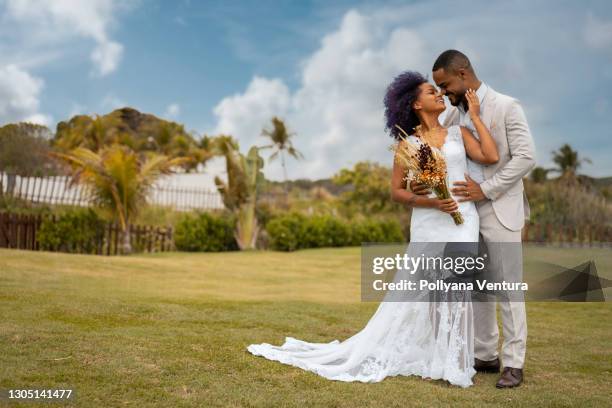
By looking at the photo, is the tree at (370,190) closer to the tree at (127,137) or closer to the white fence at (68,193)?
the white fence at (68,193)

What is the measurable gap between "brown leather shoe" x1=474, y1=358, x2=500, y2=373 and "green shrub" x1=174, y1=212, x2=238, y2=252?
17247mm

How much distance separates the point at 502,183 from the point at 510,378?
1.42 m

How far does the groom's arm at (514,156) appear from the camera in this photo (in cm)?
457

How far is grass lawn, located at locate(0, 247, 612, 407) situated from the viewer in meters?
4.13

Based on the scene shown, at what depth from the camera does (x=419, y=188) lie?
4.79 meters

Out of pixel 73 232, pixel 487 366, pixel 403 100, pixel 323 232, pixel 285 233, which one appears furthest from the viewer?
pixel 323 232

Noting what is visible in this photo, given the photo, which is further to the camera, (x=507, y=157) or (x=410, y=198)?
(x=410, y=198)

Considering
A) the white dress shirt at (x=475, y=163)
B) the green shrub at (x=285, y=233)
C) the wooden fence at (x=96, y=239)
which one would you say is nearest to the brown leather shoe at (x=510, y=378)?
the white dress shirt at (x=475, y=163)

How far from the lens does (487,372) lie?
5.07 m

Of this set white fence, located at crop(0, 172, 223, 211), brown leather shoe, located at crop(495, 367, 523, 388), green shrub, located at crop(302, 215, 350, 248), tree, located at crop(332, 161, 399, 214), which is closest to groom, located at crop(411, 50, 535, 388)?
brown leather shoe, located at crop(495, 367, 523, 388)

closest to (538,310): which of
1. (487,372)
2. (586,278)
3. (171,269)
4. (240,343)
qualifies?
(586,278)

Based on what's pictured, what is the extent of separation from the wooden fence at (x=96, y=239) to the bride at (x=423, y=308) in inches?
632

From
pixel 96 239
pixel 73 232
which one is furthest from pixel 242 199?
pixel 73 232

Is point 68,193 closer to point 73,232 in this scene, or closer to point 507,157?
point 73,232
